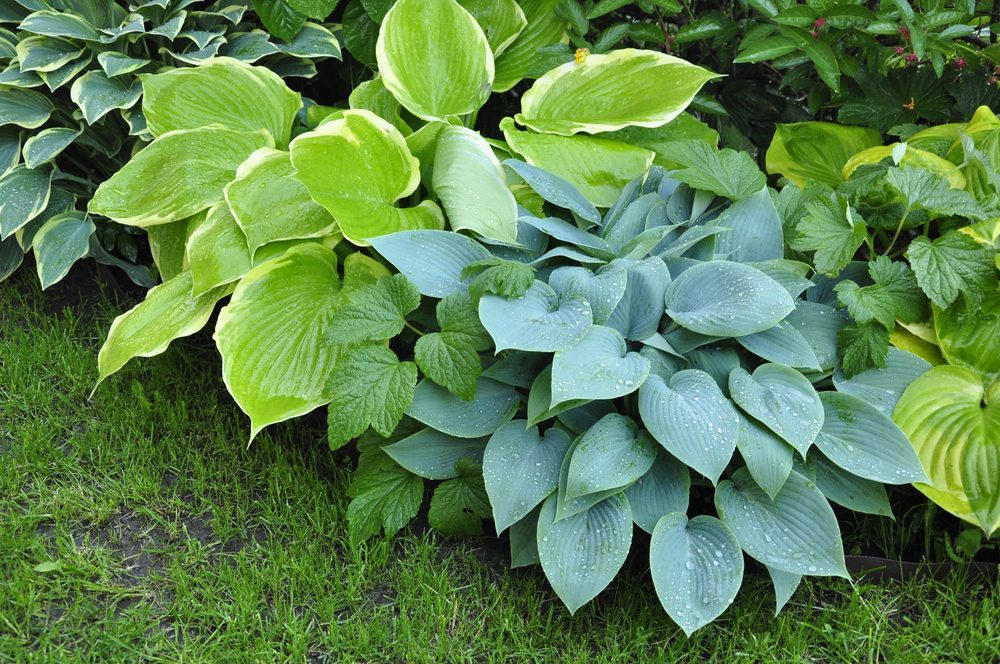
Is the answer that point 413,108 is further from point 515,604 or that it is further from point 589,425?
point 515,604

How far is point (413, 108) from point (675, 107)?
2.44ft

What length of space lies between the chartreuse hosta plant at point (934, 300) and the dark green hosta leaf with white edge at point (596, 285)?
45 centimetres

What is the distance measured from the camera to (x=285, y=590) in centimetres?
200

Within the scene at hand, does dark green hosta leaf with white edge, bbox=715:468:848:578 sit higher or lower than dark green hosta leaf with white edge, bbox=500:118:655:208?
lower

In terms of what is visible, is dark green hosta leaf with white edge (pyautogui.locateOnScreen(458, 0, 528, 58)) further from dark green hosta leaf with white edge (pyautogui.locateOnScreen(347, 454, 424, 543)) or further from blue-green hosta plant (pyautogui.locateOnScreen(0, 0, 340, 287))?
dark green hosta leaf with white edge (pyautogui.locateOnScreen(347, 454, 424, 543))

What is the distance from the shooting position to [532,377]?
2.11 metres

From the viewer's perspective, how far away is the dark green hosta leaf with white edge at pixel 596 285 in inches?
79.1

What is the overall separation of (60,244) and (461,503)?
158cm

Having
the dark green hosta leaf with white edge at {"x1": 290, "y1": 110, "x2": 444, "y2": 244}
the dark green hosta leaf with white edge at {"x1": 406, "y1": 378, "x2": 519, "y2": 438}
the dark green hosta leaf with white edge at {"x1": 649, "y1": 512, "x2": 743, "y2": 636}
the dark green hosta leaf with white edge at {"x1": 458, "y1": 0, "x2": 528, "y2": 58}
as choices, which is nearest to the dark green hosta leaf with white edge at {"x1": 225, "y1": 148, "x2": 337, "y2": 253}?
the dark green hosta leaf with white edge at {"x1": 290, "y1": 110, "x2": 444, "y2": 244}

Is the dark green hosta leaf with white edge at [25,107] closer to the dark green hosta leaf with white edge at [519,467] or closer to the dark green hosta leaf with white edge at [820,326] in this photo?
the dark green hosta leaf with white edge at [519,467]

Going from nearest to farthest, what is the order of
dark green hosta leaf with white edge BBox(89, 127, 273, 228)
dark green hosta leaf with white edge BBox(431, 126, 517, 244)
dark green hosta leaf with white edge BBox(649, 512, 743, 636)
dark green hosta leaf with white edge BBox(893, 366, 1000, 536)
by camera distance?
1. dark green hosta leaf with white edge BBox(649, 512, 743, 636)
2. dark green hosta leaf with white edge BBox(893, 366, 1000, 536)
3. dark green hosta leaf with white edge BBox(431, 126, 517, 244)
4. dark green hosta leaf with white edge BBox(89, 127, 273, 228)

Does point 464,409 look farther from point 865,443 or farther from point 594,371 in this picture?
point 865,443

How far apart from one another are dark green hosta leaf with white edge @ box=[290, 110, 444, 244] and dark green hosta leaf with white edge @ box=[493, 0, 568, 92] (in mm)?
715

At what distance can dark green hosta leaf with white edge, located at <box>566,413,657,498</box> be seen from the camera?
1860mm
